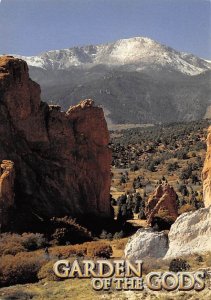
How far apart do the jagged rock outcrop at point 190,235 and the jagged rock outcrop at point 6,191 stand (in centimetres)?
1014

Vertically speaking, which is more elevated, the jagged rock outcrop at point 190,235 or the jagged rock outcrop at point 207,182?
the jagged rock outcrop at point 207,182

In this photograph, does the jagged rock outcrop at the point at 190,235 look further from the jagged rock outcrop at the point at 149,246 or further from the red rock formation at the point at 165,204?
the red rock formation at the point at 165,204

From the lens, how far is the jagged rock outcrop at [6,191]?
28.9m

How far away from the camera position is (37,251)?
2578cm

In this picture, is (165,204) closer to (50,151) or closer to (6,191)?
(50,151)

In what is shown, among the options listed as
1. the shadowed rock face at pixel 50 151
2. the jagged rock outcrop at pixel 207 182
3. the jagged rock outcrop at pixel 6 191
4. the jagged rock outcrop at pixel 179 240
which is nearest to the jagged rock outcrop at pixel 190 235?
the jagged rock outcrop at pixel 179 240

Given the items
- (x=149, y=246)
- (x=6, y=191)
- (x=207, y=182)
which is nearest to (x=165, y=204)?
(x=6, y=191)

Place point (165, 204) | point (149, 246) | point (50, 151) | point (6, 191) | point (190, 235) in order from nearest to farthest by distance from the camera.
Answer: point (190, 235), point (149, 246), point (6, 191), point (165, 204), point (50, 151)

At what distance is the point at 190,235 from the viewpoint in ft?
69.2

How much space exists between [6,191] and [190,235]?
36.9 ft

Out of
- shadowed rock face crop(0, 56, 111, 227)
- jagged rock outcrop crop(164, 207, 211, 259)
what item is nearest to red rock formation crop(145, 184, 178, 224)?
shadowed rock face crop(0, 56, 111, 227)

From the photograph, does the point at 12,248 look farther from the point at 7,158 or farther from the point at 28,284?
the point at 7,158

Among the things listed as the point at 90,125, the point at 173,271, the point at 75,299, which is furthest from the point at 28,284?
the point at 90,125

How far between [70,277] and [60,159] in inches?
641
